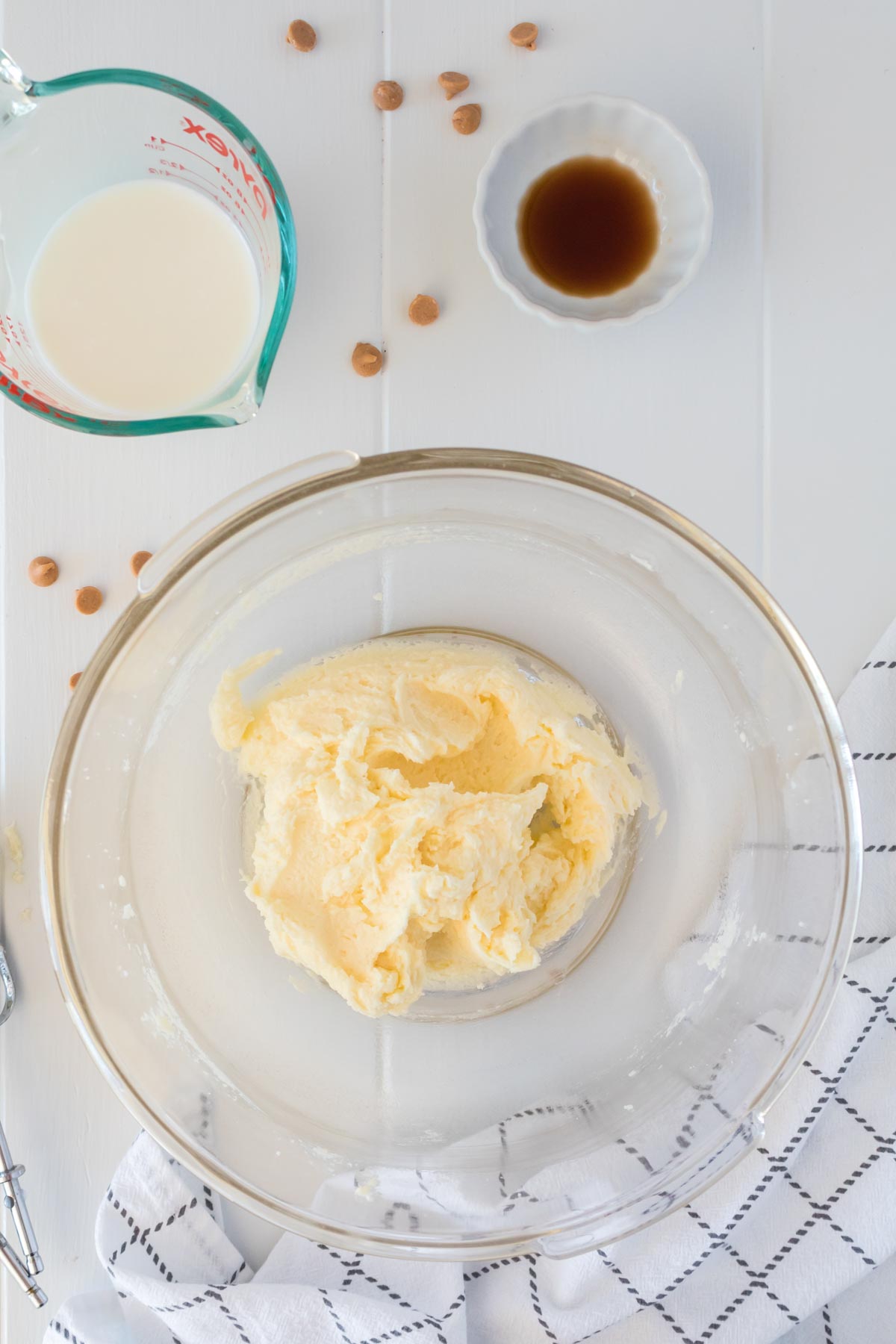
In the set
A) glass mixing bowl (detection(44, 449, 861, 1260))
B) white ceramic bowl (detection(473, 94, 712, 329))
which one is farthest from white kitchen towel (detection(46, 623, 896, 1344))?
white ceramic bowl (detection(473, 94, 712, 329))

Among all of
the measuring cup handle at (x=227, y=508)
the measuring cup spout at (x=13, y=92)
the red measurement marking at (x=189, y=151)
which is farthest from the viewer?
the red measurement marking at (x=189, y=151)

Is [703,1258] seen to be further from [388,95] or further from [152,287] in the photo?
[388,95]

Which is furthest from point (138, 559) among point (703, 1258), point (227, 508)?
point (703, 1258)

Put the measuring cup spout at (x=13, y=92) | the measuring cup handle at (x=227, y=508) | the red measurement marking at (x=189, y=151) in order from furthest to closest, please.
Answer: the red measurement marking at (x=189, y=151), the measuring cup spout at (x=13, y=92), the measuring cup handle at (x=227, y=508)

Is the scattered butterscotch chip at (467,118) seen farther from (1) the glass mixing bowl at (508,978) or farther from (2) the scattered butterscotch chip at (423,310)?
(1) the glass mixing bowl at (508,978)

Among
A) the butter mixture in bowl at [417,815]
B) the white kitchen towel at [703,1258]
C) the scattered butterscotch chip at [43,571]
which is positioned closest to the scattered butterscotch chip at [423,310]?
the butter mixture in bowl at [417,815]

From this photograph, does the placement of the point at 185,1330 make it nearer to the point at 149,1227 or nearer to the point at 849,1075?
the point at 149,1227
